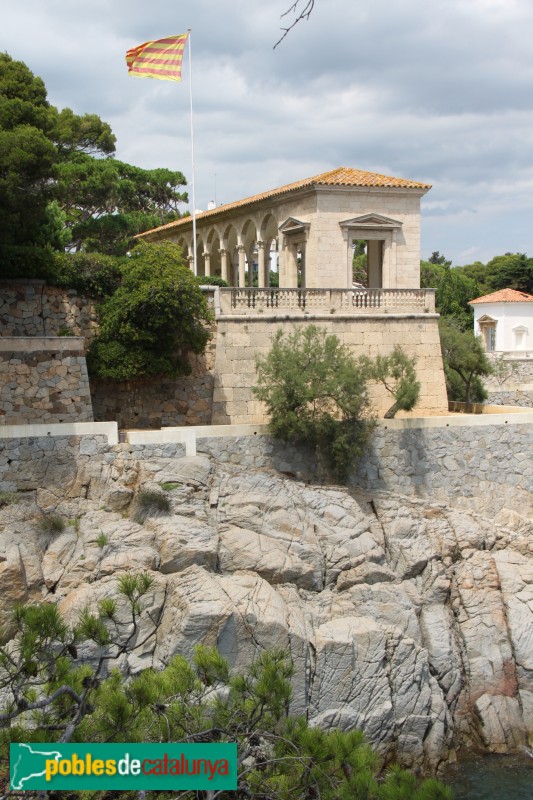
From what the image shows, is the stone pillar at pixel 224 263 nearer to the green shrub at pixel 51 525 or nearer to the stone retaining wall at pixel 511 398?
the stone retaining wall at pixel 511 398

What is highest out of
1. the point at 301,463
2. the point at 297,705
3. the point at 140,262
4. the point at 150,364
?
the point at 140,262

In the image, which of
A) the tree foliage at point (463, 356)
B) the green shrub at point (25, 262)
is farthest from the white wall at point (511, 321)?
the green shrub at point (25, 262)

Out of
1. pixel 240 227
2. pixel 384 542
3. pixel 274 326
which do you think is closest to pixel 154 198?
pixel 240 227

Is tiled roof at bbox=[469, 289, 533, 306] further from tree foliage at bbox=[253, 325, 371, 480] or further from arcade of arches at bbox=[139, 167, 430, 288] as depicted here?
tree foliage at bbox=[253, 325, 371, 480]

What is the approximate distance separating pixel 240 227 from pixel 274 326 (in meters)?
6.79

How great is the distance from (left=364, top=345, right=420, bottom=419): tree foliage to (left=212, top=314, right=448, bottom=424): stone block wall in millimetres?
898

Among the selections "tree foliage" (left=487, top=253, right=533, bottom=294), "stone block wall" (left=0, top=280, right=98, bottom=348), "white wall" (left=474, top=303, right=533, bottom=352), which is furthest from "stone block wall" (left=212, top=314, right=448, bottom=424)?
"tree foliage" (left=487, top=253, right=533, bottom=294)

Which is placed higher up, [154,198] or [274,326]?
[154,198]

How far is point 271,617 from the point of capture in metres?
16.5

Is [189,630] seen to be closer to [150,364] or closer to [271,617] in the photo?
[271,617]

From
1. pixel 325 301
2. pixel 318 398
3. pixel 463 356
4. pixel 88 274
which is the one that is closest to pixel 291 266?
pixel 325 301

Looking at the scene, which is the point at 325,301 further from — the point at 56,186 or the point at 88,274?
the point at 56,186

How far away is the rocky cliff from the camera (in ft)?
53.8

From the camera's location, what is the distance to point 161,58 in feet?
82.4
